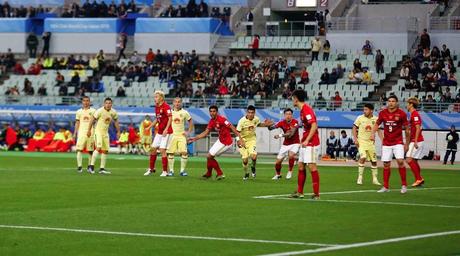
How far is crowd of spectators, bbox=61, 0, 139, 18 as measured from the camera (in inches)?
2950

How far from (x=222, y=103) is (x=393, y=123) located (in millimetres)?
34843

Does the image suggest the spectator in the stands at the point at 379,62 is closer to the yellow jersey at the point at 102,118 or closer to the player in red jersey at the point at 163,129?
the yellow jersey at the point at 102,118

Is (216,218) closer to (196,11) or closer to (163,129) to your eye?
(163,129)

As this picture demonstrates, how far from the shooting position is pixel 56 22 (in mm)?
75188

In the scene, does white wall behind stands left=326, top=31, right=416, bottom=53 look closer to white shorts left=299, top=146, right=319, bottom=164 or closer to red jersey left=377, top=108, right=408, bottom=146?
red jersey left=377, top=108, right=408, bottom=146

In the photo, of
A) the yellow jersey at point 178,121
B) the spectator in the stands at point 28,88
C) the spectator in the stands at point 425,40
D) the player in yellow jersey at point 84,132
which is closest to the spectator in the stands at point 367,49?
the spectator in the stands at point 425,40

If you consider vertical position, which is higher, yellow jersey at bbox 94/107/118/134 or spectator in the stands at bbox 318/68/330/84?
spectator in the stands at bbox 318/68/330/84

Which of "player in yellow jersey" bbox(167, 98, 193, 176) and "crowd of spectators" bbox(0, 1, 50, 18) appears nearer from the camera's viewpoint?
"player in yellow jersey" bbox(167, 98, 193, 176)

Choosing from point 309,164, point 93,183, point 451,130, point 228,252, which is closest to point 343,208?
point 309,164

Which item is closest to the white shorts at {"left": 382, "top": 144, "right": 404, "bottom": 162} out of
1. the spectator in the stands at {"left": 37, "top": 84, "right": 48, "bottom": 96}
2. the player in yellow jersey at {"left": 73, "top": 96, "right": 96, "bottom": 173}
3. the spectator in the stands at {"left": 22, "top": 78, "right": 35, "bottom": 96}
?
the player in yellow jersey at {"left": 73, "top": 96, "right": 96, "bottom": 173}

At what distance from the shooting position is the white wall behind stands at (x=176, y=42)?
232 ft

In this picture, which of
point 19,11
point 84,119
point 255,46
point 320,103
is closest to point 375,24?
point 255,46

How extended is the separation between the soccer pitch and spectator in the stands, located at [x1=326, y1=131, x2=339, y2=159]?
863 inches

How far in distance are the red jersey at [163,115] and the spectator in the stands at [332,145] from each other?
68.0 feet
